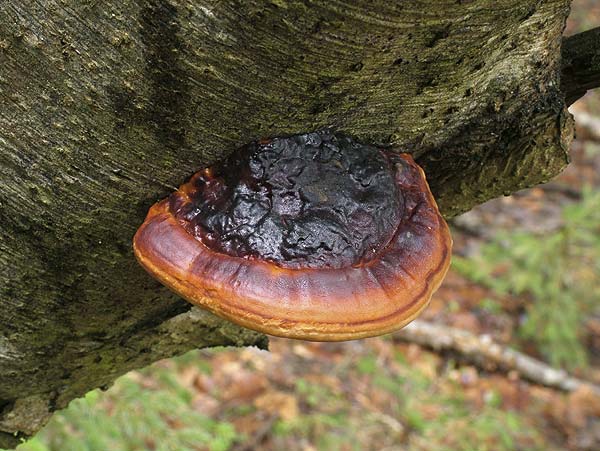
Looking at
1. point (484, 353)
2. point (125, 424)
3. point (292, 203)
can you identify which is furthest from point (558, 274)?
point (292, 203)

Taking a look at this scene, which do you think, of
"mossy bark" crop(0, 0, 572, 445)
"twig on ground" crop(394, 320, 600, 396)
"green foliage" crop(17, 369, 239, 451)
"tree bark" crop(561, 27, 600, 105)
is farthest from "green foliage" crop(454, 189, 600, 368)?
"mossy bark" crop(0, 0, 572, 445)

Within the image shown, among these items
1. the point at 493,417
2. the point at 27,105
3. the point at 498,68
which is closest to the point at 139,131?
the point at 27,105

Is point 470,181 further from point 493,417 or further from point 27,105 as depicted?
point 493,417

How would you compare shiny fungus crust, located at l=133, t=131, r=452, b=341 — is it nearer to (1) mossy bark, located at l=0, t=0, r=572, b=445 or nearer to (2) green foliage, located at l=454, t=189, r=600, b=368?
(1) mossy bark, located at l=0, t=0, r=572, b=445

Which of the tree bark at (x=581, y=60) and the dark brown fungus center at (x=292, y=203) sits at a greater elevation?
the tree bark at (x=581, y=60)

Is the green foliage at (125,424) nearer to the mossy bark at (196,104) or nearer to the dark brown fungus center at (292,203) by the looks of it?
the mossy bark at (196,104)

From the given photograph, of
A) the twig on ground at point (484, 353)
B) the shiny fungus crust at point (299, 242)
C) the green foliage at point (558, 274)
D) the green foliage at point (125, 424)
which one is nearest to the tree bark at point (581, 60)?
the shiny fungus crust at point (299, 242)
